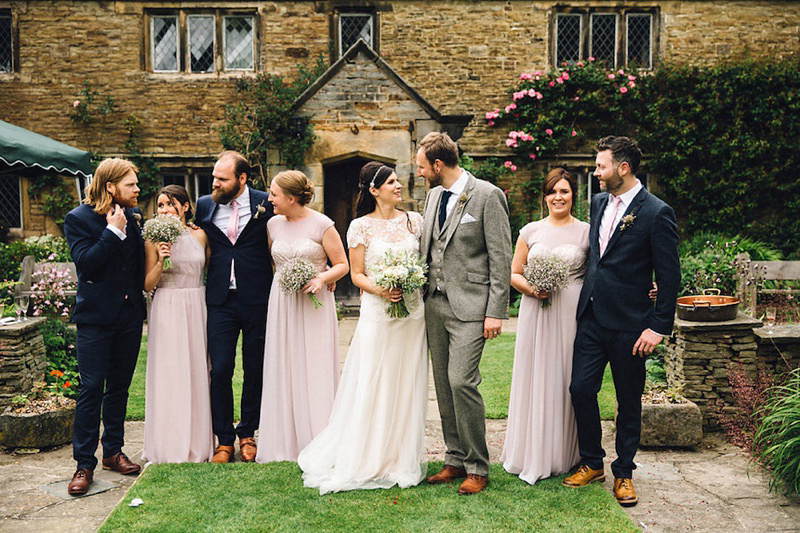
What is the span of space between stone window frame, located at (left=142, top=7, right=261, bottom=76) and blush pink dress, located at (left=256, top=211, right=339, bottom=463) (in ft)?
29.9

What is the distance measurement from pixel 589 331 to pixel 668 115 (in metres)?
9.96

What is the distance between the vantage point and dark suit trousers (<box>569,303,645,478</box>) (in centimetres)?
461

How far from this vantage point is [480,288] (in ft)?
15.2

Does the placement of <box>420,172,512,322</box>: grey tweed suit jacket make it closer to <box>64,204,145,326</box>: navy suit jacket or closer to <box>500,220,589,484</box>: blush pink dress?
<box>500,220,589,484</box>: blush pink dress

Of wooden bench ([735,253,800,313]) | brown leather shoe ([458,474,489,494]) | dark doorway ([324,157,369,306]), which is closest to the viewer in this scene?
brown leather shoe ([458,474,489,494])

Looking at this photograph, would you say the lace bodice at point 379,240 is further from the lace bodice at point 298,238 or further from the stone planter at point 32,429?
the stone planter at point 32,429

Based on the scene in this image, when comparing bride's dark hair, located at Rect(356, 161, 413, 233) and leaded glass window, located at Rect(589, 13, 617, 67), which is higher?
leaded glass window, located at Rect(589, 13, 617, 67)

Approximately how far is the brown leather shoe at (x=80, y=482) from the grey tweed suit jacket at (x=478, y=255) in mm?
2821

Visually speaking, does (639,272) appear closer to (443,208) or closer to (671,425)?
(443,208)

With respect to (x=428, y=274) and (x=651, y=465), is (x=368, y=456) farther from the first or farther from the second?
(x=651, y=465)

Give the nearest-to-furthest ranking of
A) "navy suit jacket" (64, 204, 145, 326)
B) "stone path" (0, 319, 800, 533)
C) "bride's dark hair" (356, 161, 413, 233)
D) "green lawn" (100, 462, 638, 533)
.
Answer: "green lawn" (100, 462, 638, 533) < "stone path" (0, 319, 800, 533) < "navy suit jacket" (64, 204, 145, 326) < "bride's dark hair" (356, 161, 413, 233)

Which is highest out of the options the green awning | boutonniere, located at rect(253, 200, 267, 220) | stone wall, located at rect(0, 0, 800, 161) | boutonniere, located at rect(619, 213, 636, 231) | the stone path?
stone wall, located at rect(0, 0, 800, 161)

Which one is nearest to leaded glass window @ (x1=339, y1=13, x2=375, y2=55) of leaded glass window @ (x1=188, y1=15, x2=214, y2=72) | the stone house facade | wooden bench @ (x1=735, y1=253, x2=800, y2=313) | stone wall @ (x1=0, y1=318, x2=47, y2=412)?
the stone house facade

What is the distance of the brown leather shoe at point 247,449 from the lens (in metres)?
5.39
